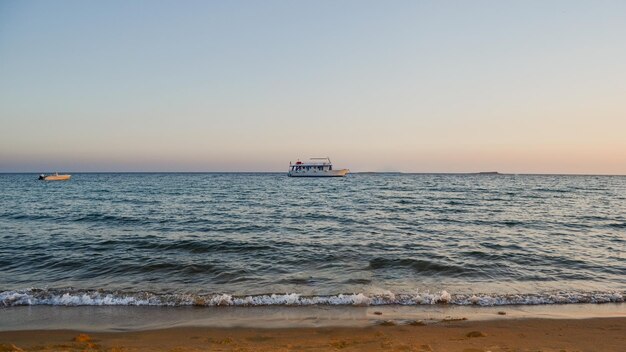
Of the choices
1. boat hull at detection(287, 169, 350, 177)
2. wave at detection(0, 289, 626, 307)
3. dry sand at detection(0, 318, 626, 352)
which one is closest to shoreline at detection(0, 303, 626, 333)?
wave at detection(0, 289, 626, 307)

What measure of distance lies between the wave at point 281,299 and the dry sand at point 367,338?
152 centimetres

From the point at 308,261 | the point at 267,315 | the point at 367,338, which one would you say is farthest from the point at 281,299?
the point at 308,261

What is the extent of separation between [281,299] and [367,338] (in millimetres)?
3143

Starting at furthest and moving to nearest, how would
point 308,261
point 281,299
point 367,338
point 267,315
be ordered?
point 308,261 → point 281,299 → point 267,315 → point 367,338

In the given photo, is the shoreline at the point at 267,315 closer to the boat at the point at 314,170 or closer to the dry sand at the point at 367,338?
the dry sand at the point at 367,338

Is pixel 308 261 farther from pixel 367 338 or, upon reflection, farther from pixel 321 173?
pixel 321 173

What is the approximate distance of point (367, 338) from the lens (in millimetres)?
A: 7234

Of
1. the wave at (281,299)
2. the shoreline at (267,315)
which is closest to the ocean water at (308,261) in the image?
the wave at (281,299)

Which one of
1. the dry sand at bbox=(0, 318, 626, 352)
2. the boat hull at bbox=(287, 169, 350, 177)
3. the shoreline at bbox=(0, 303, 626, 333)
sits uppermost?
the boat hull at bbox=(287, 169, 350, 177)

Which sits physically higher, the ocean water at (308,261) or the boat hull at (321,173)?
the boat hull at (321,173)

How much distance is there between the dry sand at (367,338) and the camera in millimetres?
6664

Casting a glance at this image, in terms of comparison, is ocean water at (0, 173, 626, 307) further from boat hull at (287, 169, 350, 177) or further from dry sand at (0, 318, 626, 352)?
boat hull at (287, 169, 350, 177)

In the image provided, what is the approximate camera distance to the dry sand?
666 centimetres

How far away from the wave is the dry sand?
4.98 feet
